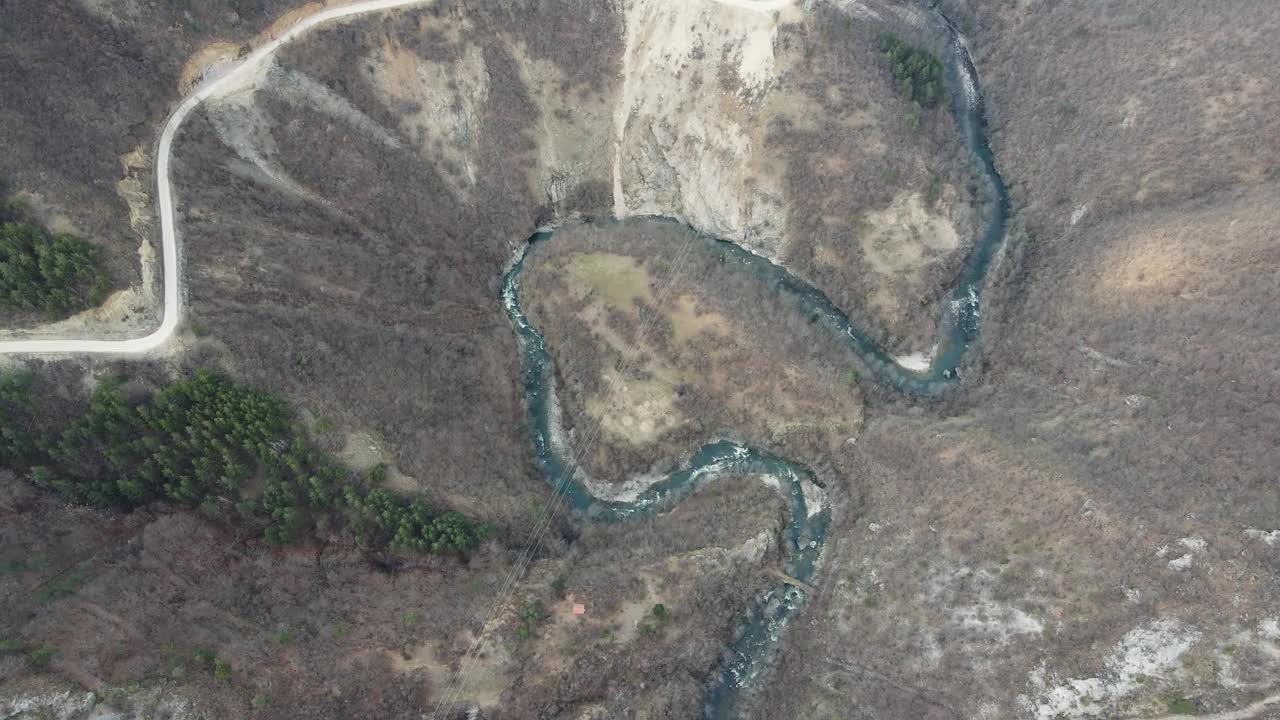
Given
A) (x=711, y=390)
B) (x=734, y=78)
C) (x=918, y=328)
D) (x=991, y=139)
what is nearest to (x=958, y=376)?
(x=918, y=328)

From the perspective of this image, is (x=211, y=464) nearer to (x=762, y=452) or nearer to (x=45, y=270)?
(x=45, y=270)

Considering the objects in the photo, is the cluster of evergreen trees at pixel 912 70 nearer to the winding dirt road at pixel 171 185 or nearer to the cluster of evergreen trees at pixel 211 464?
the winding dirt road at pixel 171 185

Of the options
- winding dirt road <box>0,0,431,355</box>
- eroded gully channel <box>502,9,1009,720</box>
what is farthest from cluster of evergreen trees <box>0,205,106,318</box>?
eroded gully channel <box>502,9,1009,720</box>

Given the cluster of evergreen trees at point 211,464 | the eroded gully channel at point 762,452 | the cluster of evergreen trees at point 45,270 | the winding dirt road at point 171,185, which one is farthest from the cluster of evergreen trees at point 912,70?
the cluster of evergreen trees at point 45,270

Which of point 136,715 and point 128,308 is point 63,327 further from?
point 136,715

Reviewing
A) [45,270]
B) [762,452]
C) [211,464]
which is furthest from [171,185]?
[762,452]

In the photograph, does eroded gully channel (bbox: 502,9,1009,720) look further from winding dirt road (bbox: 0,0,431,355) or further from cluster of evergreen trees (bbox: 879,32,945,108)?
winding dirt road (bbox: 0,0,431,355)
